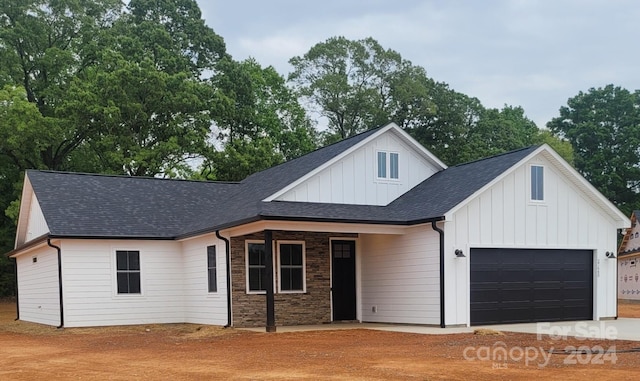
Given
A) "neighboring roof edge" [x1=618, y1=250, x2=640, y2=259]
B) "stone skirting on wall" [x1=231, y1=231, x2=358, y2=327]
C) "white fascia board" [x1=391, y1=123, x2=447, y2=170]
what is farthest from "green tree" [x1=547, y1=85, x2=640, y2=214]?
"stone skirting on wall" [x1=231, y1=231, x2=358, y2=327]

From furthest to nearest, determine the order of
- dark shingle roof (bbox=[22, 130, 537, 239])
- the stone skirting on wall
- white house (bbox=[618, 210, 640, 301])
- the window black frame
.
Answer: white house (bbox=[618, 210, 640, 301]) → the window black frame → the stone skirting on wall → dark shingle roof (bbox=[22, 130, 537, 239])

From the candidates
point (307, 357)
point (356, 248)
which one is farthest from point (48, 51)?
point (307, 357)

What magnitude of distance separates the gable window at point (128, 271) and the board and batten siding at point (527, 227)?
9.01 m

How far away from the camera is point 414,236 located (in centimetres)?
1659

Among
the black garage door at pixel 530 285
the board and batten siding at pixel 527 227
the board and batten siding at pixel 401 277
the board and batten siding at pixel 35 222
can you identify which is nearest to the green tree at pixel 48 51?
the board and batten siding at pixel 35 222

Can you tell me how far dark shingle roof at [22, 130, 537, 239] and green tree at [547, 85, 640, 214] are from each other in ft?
108

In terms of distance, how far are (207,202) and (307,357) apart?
12.2 meters

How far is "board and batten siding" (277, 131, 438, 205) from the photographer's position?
17641 millimetres

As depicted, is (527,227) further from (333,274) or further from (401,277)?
(333,274)

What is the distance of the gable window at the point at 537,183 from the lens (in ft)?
55.9

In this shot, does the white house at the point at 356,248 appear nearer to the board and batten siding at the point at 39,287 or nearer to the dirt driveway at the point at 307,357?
the board and batten siding at the point at 39,287

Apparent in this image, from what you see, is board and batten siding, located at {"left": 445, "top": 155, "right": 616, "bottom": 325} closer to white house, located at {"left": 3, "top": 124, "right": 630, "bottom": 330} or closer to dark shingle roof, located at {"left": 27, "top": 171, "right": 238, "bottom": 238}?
white house, located at {"left": 3, "top": 124, "right": 630, "bottom": 330}

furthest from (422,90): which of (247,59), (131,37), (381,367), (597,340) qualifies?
(381,367)

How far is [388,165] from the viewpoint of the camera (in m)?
18.8
